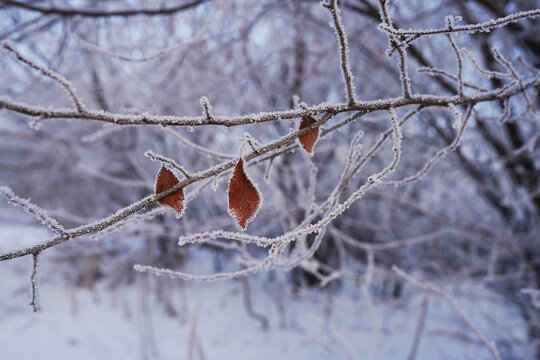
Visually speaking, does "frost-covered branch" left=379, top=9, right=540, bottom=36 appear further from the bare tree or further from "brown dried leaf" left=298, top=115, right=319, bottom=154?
the bare tree

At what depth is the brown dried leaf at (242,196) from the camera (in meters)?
0.57

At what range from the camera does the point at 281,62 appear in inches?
142

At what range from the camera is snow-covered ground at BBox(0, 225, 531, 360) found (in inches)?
134

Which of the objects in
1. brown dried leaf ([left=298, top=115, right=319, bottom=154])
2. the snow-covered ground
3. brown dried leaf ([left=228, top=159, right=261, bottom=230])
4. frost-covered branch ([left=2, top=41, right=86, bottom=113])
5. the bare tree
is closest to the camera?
frost-covered branch ([left=2, top=41, right=86, bottom=113])

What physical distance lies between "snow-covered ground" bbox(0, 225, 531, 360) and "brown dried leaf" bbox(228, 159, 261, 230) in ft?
7.85

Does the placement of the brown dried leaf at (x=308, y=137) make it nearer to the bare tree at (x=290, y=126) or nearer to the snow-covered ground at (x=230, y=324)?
the bare tree at (x=290, y=126)

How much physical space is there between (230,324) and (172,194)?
13.6ft

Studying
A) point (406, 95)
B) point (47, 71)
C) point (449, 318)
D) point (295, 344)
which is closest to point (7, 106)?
point (47, 71)

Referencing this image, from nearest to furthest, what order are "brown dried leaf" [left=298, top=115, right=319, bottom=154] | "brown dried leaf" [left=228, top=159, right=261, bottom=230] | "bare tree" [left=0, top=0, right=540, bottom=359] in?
"brown dried leaf" [left=228, top=159, right=261, bottom=230] → "brown dried leaf" [left=298, top=115, right=319, bottom=154] → "bare tree" [left=0, top=0, right=540, bottom=359]

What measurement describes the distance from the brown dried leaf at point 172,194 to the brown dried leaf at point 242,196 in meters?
0.09

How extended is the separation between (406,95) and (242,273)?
0.51m

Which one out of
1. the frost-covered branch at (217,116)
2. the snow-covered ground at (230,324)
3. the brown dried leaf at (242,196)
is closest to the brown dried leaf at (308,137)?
the frost-covered branch at (217,116)

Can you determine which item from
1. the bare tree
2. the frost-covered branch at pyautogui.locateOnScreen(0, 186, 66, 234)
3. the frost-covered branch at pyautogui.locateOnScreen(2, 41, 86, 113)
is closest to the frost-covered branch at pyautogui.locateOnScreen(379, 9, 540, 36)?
the bare tree

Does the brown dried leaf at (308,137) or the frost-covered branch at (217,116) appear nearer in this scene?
the frost-covered branch at (217,116)
